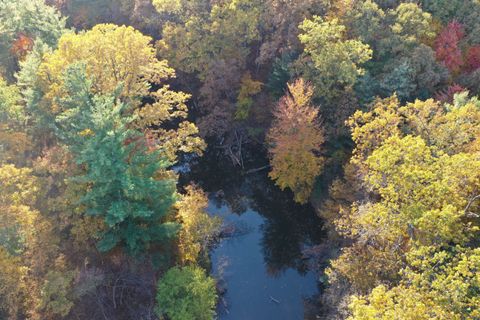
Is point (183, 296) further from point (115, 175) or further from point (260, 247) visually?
point (260, 247)

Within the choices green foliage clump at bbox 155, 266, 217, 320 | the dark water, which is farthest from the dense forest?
the dark water

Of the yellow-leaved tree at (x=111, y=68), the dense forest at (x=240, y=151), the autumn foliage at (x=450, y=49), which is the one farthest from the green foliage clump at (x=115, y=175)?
the autumn foliage at (x=450, y=49)

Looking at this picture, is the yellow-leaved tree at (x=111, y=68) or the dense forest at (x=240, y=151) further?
the yellow-leaved tree at (x=111, y=68)

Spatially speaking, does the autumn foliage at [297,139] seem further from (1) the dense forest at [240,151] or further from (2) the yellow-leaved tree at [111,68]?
(2) the yellow-leaved tree at [111,68]

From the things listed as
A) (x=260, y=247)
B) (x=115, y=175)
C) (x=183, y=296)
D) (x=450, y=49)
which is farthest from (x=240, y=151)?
(x=450, y=49)

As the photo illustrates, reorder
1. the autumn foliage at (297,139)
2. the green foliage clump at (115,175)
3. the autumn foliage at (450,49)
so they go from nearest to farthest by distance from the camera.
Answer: the green foliage clump at (115,175)
the autumn foliage at (297,139)
the autumn foliage at (450,49)

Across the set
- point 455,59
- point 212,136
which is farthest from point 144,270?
point 455,59

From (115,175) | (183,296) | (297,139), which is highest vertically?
(115,175)
